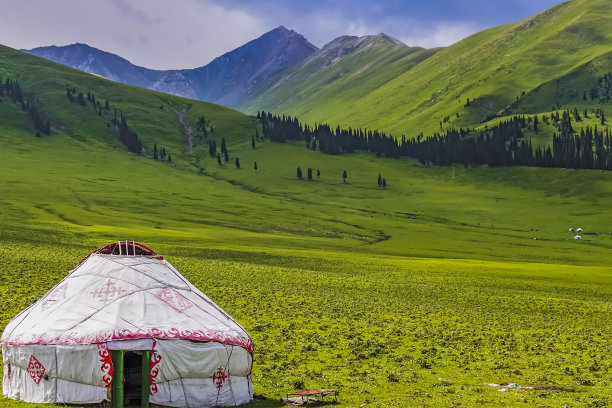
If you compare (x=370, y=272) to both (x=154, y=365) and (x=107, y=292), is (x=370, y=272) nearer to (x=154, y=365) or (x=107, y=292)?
(x=107, y=292)

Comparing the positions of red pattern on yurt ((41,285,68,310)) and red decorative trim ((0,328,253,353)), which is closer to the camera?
red decorative trim ((0,328,253,353))

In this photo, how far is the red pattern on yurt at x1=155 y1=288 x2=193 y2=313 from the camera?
67.5 feet

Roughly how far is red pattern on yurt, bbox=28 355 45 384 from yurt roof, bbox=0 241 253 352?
65 centimetres

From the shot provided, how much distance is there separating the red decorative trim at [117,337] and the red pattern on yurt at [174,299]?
131 centimetres

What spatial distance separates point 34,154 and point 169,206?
270 ft

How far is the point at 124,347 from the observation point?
60.7 feet

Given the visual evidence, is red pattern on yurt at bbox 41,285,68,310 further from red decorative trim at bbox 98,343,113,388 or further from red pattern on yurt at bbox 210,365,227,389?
red pattern on yurt at bbox 210,365,227,389

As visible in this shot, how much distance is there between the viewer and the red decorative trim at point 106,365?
60.8ft

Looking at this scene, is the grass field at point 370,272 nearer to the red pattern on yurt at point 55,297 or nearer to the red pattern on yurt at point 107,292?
the red pattern on yurt at point 55,297

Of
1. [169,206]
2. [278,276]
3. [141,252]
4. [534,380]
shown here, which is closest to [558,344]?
[534,380]

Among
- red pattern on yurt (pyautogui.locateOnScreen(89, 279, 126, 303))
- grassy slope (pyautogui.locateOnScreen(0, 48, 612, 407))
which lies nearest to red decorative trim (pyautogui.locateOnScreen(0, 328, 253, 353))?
red pattern on yurt (pyautogui.locateOnScreen(89, 279, 126, 303))

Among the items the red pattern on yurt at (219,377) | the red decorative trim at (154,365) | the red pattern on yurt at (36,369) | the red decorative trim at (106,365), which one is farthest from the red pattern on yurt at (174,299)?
the red pattern on yurt at (36,369)

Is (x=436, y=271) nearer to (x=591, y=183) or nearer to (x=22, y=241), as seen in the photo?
(x=22, y=241)

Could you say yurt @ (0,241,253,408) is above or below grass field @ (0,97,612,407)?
above
